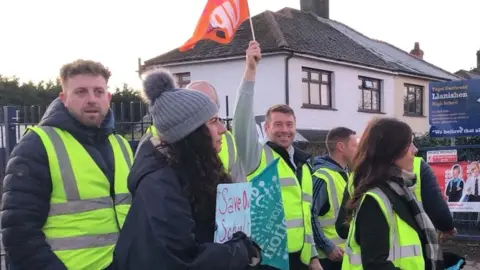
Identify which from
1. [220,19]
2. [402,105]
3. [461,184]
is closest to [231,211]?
[220,19]

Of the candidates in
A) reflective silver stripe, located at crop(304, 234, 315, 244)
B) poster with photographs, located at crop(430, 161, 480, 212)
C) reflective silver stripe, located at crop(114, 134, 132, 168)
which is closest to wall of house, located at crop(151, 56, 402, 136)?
poster with photographs, located at crop(430, 161, 480, 212)

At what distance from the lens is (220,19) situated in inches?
183

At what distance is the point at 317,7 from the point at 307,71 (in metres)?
8.05

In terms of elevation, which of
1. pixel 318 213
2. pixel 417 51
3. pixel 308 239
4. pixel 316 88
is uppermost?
pixel 417 51

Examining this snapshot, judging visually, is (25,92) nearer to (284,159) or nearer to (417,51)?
(417,51)

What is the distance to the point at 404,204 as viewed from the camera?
282 centimetres

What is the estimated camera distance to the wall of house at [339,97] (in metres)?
21.7

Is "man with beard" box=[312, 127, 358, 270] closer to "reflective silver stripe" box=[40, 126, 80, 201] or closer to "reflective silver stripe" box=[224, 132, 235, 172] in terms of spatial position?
"reflective silver stripe" box=[224, 132, 235, 172]

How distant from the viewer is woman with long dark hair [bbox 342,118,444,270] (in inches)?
108

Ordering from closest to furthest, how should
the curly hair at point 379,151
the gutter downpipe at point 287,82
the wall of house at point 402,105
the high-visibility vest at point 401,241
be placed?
the high-visibility vest at point 401,241 → the curly hair at point 379,151 → the gutter downpipe at point 287,82 → the wall of house at point 402,105

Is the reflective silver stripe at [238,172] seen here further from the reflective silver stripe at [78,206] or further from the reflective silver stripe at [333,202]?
the reflective silver stripe at [333,202]

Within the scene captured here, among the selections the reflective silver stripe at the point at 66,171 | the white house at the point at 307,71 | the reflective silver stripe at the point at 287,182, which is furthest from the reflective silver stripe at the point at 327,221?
the white house at the point at 307,71

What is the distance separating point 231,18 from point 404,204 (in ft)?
8.23

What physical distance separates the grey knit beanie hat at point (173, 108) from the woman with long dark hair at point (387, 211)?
102 centimetres
